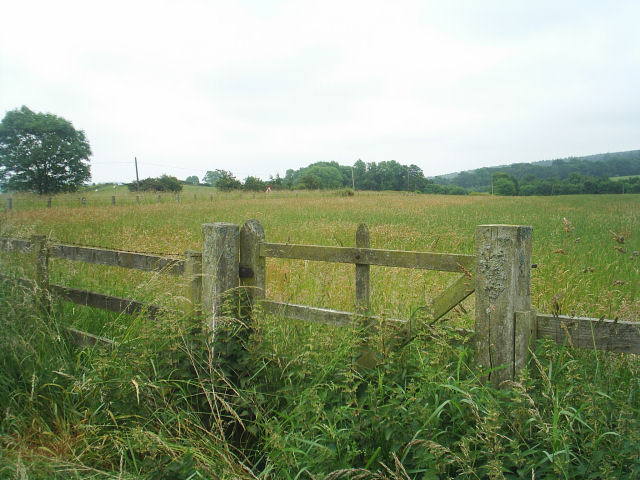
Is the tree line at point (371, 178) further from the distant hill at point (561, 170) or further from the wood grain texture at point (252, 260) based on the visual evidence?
the wood grain texture at point (252, 260)

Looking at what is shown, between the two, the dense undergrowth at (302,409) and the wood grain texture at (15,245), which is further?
the wood grain texture at (15,245)

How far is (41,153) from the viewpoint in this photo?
54438mm

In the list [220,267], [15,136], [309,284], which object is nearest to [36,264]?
[220,267]

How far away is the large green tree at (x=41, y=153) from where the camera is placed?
54.2m

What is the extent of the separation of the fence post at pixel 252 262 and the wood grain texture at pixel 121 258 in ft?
1.89

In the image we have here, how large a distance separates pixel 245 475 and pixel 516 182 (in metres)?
97.3

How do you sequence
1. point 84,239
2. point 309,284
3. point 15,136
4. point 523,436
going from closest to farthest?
point 523,436 → point 309,284 → point 84,239 → point 15,136

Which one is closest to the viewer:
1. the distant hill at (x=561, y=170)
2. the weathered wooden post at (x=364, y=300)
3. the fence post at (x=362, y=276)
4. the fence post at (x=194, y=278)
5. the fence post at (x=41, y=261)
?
the weathered wooden post at (x=364, y=300)

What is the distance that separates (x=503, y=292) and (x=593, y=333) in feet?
1.66

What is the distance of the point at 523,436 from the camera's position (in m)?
2.29

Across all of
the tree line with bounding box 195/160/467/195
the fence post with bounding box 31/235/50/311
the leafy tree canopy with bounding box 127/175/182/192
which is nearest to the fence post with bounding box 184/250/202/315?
the fence post with bounding box 31/235/50/311

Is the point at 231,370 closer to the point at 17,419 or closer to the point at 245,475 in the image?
the point at 245,475

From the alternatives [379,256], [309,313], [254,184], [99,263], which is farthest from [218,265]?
[254,184]

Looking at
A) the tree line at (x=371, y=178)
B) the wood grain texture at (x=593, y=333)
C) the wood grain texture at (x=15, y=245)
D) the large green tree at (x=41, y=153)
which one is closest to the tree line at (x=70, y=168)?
the large green tree at (x=41, y=153)
